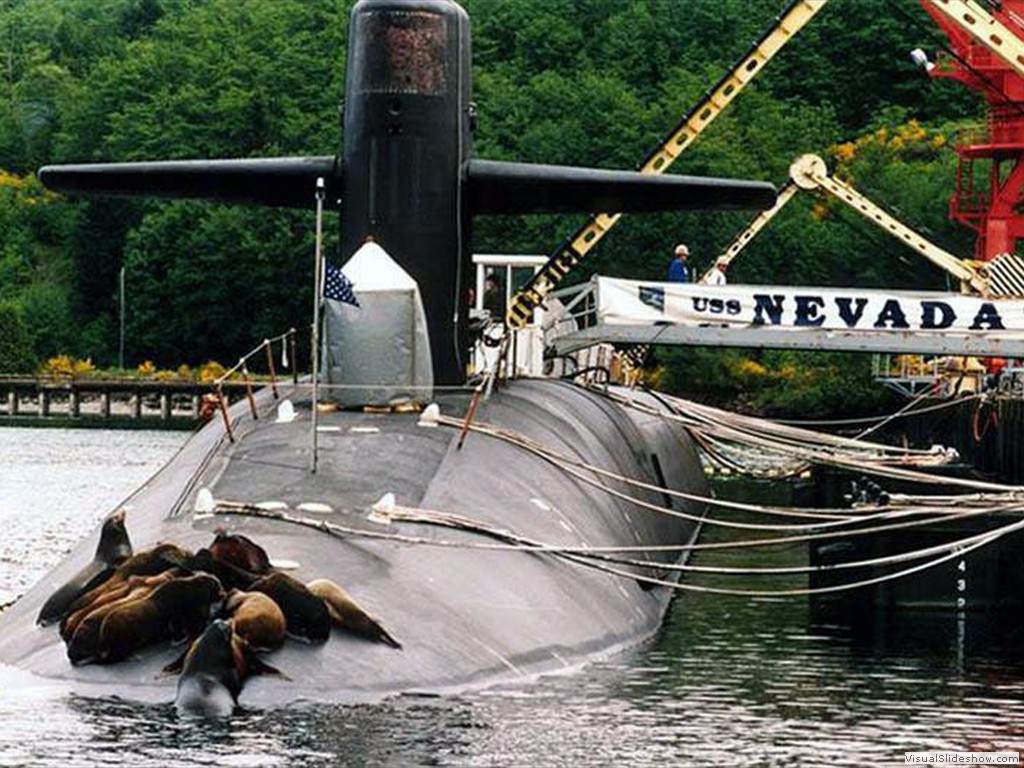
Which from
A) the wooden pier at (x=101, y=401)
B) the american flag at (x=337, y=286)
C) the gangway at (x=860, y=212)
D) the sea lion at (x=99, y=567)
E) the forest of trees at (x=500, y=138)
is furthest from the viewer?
the forest of trees at (x=500, y=138)

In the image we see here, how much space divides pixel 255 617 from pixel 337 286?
5532 millimetres

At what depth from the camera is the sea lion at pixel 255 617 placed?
13.6m

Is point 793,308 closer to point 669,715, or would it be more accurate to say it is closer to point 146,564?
point 669,715

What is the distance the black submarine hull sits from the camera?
46.2ft

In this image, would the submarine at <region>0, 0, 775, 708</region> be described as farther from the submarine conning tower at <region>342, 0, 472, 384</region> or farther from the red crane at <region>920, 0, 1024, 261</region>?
the red crane at <region>920, 0, 1024, 261</region>

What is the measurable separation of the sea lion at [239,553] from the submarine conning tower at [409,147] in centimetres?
683

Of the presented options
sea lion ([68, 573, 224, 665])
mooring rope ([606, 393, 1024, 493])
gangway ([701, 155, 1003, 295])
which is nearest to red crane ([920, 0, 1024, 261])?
gangway ([701, 155, 1003, 295])

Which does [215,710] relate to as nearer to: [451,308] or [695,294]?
[451,308]

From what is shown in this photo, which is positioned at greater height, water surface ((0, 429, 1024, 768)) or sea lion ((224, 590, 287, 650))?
sea lion ((224, 590, 287, 650))

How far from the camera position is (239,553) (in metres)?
14.0

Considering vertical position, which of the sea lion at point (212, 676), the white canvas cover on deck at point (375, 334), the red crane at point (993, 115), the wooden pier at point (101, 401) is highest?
the red crane at point (993, 115)

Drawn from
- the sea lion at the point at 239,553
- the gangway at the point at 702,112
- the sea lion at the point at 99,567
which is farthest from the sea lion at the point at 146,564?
the gangway at the point at 702,112

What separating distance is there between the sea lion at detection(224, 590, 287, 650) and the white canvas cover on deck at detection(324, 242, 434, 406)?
5334mm

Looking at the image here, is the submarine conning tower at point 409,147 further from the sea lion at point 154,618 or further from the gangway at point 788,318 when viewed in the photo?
the gangway at point 788,318
